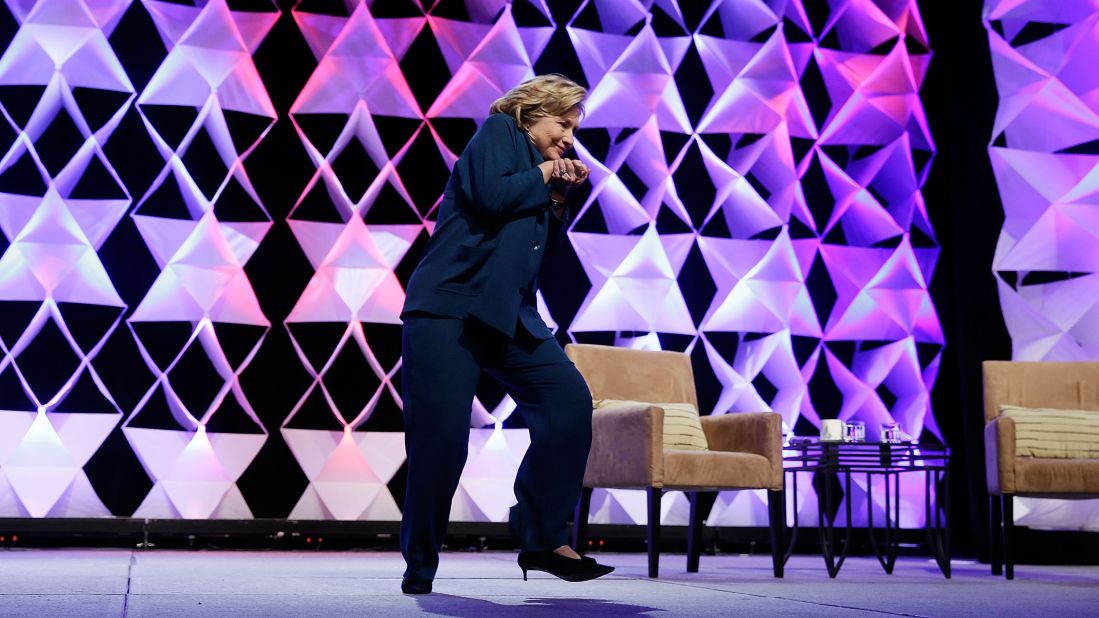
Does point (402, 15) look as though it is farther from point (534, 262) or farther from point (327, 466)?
point (534, 262)

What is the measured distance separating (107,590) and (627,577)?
158cm

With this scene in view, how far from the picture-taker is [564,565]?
8.00ft

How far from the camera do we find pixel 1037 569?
15.4 feet

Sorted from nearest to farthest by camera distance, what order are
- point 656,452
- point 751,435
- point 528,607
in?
point 528,607, point 656,452, point 751,435

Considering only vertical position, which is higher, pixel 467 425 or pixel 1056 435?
pixel 1056 435

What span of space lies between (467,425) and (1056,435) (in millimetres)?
2707

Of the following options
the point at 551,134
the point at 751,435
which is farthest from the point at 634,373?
the point at 551,134

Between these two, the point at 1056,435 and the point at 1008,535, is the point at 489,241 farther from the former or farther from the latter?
the point at 1056,435

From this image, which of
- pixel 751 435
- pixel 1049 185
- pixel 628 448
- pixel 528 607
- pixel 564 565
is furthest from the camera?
pixel 1049 185

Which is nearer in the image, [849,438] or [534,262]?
[534,262]

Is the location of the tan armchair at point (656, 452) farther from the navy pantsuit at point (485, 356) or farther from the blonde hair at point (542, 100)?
the blonde hair at point (542, 100)

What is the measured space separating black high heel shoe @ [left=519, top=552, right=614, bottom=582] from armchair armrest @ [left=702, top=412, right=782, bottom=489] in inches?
65.9

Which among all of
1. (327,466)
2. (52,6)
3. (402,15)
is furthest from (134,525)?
(402,15)

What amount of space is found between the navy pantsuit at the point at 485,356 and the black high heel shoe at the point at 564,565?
0.02 m
